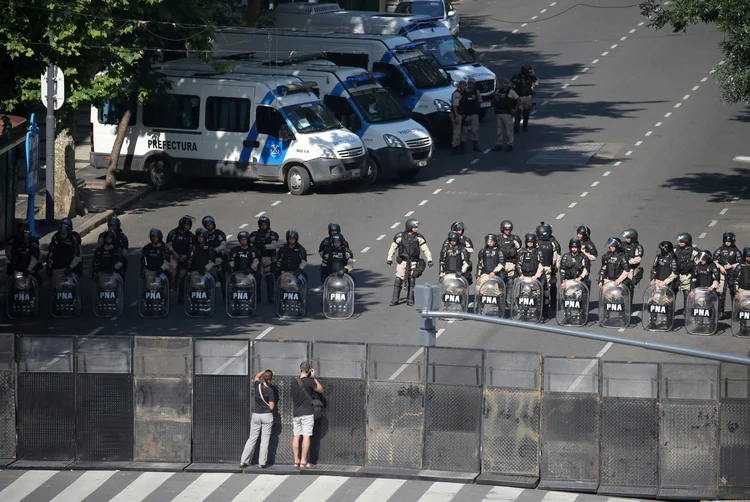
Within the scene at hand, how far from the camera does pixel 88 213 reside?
3088cm

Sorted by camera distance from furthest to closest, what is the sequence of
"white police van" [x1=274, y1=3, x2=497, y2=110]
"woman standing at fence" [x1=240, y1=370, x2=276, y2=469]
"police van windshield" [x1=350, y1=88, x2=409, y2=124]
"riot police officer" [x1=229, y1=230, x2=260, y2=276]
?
1. "white police van" [x1=274, y1=3, x2=497, y2=110]
2. "police van windshield" [x1=350, y1=88, x2=409, y2=124]
3. "riot police officer" [x1=229, y1=230, x2=260, y2=276]
4. "woman standing at fence" [x1=240, y1=370, x2=276, y2=469]

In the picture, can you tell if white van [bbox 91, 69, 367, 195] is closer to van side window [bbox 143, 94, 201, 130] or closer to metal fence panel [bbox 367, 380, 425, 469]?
van side window [bbox 143, 94, 201, 130]

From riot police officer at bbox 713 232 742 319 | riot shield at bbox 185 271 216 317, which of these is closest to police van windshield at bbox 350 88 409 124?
riot shield at bbox 185 271 216 317

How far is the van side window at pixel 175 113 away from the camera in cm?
3281

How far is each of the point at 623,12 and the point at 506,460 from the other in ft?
134

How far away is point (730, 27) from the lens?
30.3m

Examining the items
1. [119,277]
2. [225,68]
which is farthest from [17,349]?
[225,68]

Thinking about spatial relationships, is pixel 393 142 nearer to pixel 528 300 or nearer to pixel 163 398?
pixel 528 300

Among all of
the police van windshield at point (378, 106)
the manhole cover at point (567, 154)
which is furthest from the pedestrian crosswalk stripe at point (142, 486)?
the manhole cover at point (567, 154)

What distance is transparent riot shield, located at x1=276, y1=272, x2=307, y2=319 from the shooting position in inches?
949

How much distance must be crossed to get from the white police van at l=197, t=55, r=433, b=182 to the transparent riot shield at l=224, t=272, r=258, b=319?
31.3ft

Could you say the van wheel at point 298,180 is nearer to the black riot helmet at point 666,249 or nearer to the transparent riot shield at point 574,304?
the transparent riot shield at point 574,304

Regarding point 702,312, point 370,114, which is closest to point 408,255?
point 702,312

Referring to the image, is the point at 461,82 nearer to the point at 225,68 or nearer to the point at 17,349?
the point at 225,68
